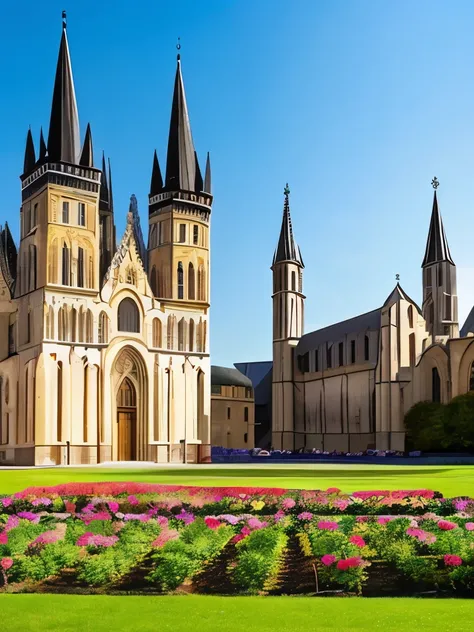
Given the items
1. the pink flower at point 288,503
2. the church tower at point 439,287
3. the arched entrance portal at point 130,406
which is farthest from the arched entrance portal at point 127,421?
the pink flower at point 288,503

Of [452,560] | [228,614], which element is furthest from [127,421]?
[228,614]

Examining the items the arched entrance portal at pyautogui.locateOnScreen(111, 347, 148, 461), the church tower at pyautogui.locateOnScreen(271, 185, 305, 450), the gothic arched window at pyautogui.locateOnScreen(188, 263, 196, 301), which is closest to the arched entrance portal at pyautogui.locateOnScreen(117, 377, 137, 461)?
the arched entrance portal at pyautogui.locateOnScreen(111, 347, 148, 461)

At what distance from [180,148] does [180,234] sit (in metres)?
8.12

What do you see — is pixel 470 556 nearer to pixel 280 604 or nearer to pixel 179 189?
pixel 280 604

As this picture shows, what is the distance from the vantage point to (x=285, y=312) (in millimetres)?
108750

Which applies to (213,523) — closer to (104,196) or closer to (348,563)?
(348,563)

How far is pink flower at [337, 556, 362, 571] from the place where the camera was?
11789mm

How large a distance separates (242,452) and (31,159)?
3450cm

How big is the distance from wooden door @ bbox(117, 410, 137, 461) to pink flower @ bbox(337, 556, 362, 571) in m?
57.7

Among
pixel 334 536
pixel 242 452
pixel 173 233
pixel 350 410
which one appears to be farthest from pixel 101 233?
pixel 334 536

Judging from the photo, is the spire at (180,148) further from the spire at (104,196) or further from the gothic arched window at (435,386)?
the gothic arched window at (435,386)

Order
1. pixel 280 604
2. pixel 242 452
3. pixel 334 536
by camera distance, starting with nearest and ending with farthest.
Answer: pixel 280 604 < pixel 334 536 < pixel 242 452

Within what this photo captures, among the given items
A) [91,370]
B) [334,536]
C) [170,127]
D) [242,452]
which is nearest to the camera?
[334,536]

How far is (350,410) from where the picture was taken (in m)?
96.3
